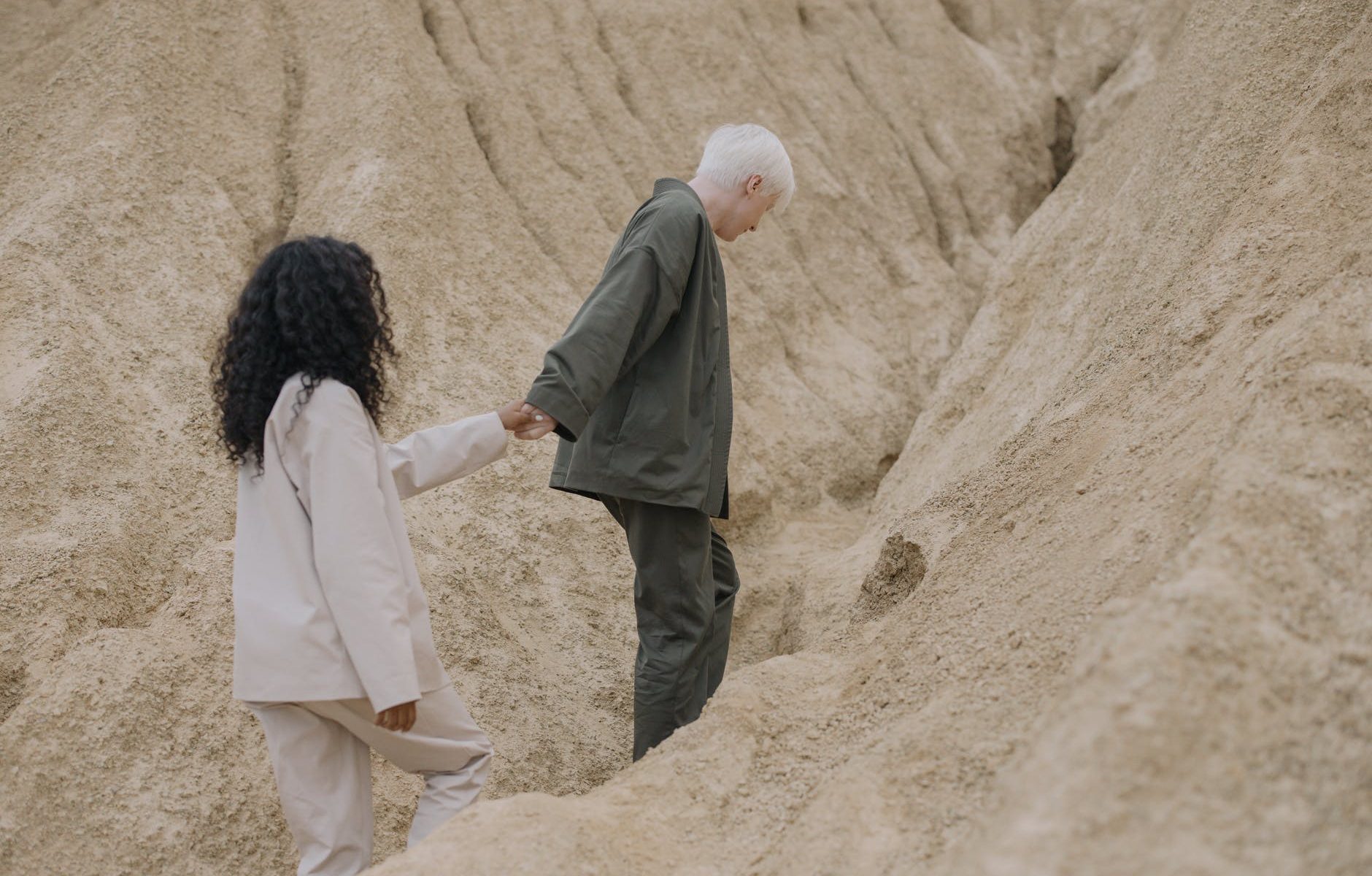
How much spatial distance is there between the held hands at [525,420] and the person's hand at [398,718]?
2.40 ft

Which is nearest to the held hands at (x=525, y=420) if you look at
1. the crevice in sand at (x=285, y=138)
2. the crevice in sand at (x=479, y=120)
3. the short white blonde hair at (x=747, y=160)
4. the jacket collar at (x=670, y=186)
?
the jacket collar at (x=670, y=186)

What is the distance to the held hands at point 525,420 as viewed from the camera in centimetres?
298

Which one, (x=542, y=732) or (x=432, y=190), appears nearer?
(x=542, y=732)

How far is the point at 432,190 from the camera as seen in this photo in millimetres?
5242

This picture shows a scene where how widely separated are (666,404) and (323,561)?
3.42 ft

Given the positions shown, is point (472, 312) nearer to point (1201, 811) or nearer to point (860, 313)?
point (860, 313)

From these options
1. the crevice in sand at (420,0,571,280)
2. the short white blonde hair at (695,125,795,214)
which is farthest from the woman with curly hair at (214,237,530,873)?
the crevice in sand at (420,0,571,280)

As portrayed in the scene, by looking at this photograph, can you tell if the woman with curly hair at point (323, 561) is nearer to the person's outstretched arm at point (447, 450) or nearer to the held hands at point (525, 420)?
the person's outstretched arm at point (447, 450)

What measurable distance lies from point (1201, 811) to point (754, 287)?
15.5 ft

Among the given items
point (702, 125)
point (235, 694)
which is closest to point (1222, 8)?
point (702, 125)

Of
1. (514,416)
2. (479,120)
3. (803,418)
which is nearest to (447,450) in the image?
(514,416)

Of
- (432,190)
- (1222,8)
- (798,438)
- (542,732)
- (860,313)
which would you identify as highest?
(1222,8)

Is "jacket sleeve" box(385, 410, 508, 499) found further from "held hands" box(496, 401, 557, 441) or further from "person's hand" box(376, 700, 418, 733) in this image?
"person's hand" box(376, 700, 418, 733)

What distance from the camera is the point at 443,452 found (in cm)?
288
